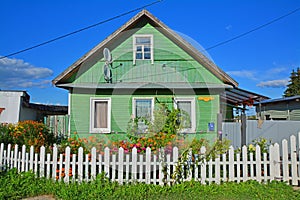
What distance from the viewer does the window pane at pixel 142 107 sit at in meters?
11.4

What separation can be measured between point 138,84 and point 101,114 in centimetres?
196

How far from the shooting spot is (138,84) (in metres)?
11.2

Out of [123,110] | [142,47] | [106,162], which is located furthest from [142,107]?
[106,162]

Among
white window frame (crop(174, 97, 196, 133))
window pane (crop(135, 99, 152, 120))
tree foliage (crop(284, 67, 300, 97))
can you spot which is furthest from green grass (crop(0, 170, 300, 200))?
tree foliage (crop(284, 67, 300, 97))

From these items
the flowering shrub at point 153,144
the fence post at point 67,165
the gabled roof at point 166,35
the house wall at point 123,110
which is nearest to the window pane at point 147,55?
the gabled roof at point 166,35

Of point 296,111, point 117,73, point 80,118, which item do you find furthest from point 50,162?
point 296,111

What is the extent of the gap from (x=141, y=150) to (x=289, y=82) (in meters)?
48.2

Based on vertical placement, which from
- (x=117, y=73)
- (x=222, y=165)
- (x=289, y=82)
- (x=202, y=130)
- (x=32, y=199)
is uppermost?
(x=289, y=82)

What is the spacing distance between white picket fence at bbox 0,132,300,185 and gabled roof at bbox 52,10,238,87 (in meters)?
4.97

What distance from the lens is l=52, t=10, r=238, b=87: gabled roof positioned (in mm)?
11172

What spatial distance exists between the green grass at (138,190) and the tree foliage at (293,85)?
4542cm

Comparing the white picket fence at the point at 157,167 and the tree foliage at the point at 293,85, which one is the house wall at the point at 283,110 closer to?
the white picket fence at the point at 157,167

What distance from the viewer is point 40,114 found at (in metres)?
19.7

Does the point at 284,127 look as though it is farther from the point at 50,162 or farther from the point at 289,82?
the point at 289,82
